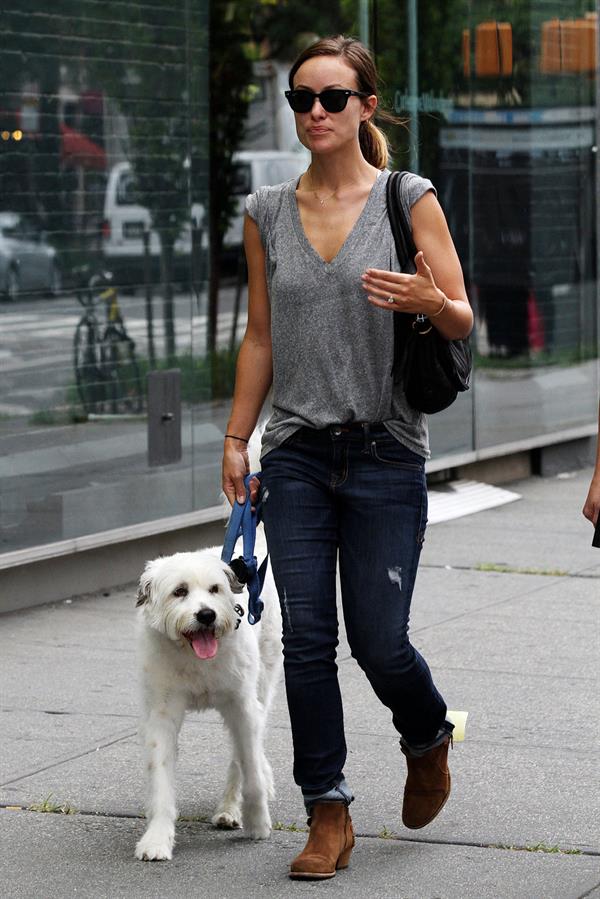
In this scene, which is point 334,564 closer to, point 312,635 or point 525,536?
point 312,635

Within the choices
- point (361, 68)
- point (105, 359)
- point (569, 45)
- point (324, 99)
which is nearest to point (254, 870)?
point (324, 99)

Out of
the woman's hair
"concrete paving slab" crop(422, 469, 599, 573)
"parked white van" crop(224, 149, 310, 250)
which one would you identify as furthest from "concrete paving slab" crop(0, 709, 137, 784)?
"parked white van" crop(224, 149, 310, 250)

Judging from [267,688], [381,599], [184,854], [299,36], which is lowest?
[184,854]

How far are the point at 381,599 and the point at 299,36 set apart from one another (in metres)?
6.76

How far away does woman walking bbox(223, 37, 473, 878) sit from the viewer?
14.6 feet

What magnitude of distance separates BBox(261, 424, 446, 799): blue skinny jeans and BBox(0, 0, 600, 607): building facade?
122 inches

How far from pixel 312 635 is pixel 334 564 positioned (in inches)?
7.8

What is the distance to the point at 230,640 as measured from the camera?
15.7 feet

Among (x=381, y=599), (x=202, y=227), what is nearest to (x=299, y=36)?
(x=202, y=227)

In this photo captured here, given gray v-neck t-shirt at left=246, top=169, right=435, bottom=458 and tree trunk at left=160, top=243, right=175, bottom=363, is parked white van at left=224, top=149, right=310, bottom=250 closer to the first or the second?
tree trunk at left=160, top=243, right=175, bottom=363

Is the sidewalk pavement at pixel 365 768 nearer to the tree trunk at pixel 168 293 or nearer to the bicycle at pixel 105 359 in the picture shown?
the bicycle at pixel 105 359

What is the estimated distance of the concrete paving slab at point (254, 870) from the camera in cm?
443

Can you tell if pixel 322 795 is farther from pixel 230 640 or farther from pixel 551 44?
→ pixel 551 44

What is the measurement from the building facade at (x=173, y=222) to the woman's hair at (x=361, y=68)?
253 centimetres
